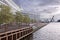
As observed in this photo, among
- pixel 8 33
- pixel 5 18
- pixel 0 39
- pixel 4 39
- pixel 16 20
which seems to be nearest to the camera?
pixel 0 39

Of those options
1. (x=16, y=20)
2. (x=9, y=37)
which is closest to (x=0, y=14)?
(x=9, y=37)

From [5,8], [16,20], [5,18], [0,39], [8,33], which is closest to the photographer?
[0,39]

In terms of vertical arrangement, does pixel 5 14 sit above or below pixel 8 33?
above

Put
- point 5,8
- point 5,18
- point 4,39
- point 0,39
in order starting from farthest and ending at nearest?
point 5,8 → point 5,18 → point 4,39 → point 0,39

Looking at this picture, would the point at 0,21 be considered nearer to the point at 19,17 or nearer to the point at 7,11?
the point at 7,11

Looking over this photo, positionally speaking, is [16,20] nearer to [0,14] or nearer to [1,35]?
[0,14]

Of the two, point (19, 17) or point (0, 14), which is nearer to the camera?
point (0, 14)

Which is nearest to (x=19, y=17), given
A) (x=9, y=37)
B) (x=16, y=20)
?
(x=16, y=20)

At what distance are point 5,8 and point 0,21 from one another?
513cm

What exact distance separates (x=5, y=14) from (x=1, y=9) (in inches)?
195

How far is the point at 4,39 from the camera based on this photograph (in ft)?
108

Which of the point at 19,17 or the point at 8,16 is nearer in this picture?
the point at 8,16

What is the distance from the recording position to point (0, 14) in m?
63.3

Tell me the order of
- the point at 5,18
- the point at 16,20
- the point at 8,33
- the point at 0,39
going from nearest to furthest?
the point at 0,39 → the point at 8,33 → the point at 5,18 → the point at 16,20
